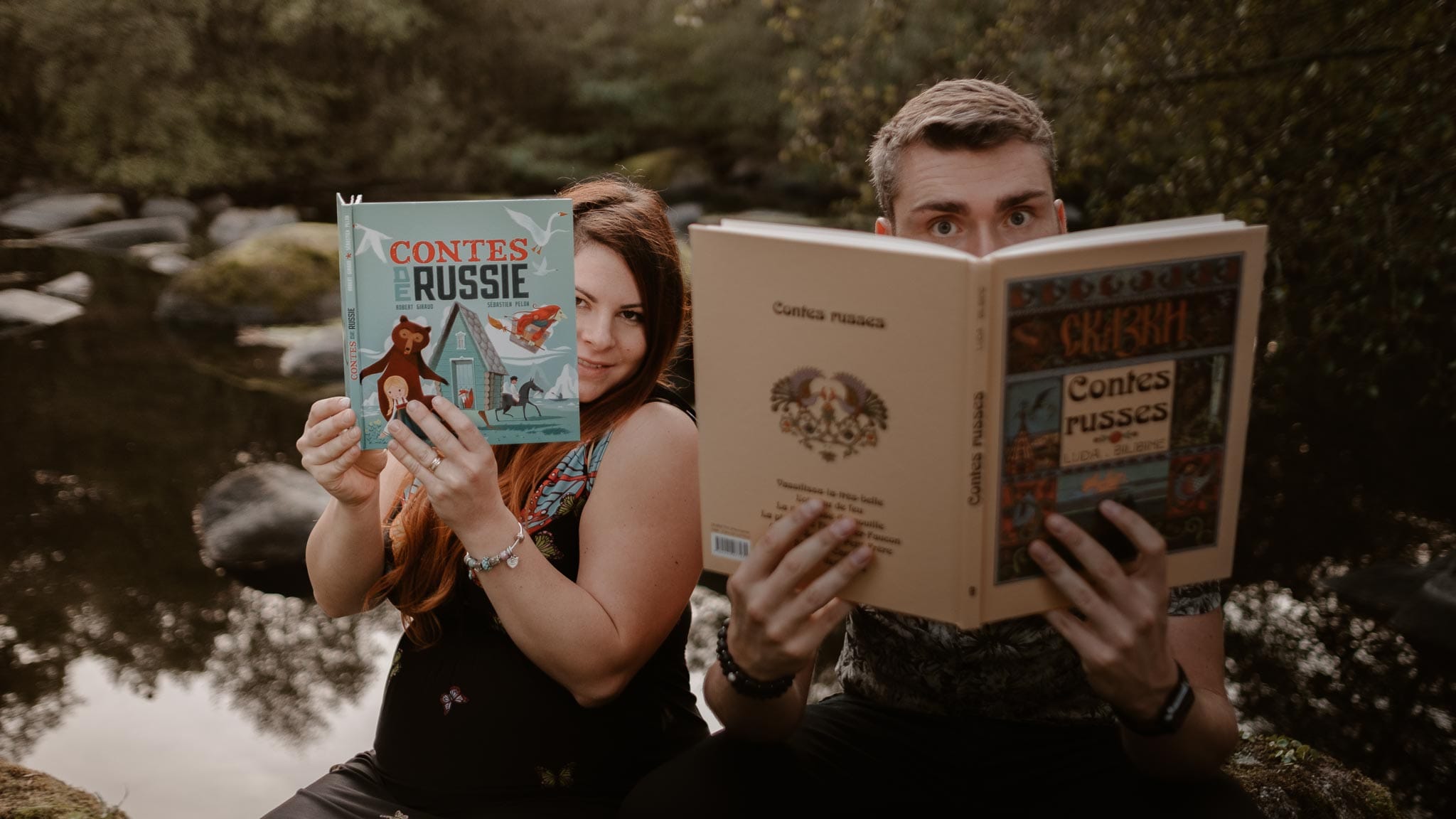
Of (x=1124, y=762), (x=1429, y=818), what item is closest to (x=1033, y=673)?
(x=1124, y=762)

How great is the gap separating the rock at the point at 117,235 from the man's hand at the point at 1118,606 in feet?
37.0

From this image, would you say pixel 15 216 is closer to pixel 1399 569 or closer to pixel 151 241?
pixel 151 241

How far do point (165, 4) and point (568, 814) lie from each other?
14214 millimetres

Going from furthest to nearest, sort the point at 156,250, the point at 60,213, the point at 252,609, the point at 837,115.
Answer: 1. the point at 60,213
2. the point at 156,250
3. the point at 837,115
4. the point at 252,609

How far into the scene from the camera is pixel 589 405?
176 cm

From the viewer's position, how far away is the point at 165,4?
13273 mm

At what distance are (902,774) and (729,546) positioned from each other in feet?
1.64

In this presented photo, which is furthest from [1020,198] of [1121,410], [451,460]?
[451,460]

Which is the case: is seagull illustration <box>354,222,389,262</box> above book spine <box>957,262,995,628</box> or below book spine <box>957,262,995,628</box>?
above

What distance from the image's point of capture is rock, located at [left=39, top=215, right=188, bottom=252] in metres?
10.8

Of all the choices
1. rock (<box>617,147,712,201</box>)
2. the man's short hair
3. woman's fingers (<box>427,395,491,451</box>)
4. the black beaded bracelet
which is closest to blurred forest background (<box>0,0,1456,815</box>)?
the man's short hair

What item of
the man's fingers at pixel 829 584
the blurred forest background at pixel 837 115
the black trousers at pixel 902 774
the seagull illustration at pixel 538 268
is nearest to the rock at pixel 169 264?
the blurred forest background at pixel 837 115

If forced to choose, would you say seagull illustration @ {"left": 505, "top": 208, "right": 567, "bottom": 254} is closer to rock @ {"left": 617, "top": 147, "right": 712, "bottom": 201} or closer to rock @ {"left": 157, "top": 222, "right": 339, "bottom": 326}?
rock @ {"left": 157, "top": 222, "right": 339, "bottom": 326}

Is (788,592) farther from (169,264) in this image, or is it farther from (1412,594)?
(169,264)
